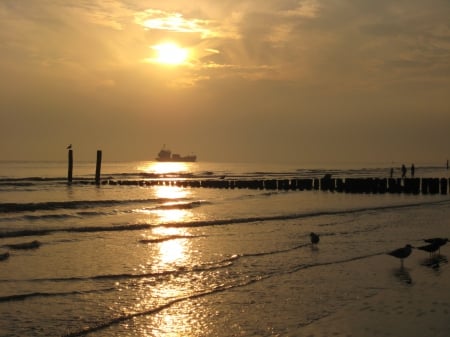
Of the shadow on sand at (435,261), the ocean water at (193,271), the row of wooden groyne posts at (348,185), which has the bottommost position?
the ocean water at (193,271)

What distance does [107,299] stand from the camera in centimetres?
916

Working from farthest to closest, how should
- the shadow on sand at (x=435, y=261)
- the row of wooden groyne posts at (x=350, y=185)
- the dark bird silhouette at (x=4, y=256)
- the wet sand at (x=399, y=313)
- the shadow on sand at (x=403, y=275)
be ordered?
the row of wooden groyne posts at (x=350, y=185) < the dark bird silhouette at (x=4, y=256) < the shadow on sand at (x=435, y=261) < the shadow on sand at (x=403, y=275) < the wet sand at (x=399, y=313)

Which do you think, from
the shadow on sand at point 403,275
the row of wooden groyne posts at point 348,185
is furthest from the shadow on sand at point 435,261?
the row of wooden groyne posts at point 348,185

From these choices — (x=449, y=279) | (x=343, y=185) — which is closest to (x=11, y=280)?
(x=449, y=279)

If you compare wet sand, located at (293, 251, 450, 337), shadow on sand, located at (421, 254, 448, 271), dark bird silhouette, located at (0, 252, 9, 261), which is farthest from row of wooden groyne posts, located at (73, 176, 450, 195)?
dark bird silhouette, located at (0, 252, 9, 261)

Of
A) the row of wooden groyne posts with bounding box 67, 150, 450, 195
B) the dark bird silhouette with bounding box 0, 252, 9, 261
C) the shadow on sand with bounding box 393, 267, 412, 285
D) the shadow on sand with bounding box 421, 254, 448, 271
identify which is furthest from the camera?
the row of wooden groyne posts with bounding box 67, 150, 450, 195

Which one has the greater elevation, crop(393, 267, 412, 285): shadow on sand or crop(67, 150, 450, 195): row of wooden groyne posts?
crop(67, 150, 450, 195): row of wooden groyne posts

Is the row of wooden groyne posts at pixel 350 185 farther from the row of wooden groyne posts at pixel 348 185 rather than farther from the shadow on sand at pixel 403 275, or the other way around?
the shadow on sand at pixel 403 275

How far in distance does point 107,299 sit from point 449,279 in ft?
21.6

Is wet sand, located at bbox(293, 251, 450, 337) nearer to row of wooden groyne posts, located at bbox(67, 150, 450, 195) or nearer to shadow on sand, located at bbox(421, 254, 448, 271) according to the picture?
shadow on sand, located at bbox(421, 254, 448, 271)

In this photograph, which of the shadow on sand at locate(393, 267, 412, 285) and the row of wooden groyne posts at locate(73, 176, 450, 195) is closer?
the shadow on sand at locate(393, 267, 412, 285)

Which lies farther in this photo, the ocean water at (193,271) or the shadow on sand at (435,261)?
the shadow on sand at (435,261)

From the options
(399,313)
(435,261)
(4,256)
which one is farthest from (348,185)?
(399,313)

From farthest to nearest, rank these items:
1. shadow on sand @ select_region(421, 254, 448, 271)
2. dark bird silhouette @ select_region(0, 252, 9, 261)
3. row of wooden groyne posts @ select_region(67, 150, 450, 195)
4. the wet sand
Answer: row of wooden groyne posts @ select_region(67, 150, 450, 195)
dark bird silhouette @ select_region(0, 252, 9, 261)
shadow on sand @ select_region(421, 254, 448, 271)
the wet sand
